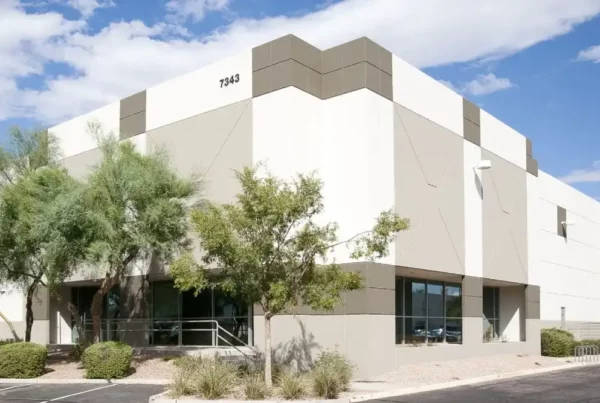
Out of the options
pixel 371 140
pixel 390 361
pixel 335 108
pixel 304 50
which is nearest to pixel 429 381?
pixel 390 361

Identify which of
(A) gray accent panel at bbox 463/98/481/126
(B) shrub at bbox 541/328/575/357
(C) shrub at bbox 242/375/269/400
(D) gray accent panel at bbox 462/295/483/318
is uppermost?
(A) gray accent panel at bbox 463/98/481/126

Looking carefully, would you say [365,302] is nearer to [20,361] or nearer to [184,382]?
[184,382]

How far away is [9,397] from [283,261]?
25.4ft

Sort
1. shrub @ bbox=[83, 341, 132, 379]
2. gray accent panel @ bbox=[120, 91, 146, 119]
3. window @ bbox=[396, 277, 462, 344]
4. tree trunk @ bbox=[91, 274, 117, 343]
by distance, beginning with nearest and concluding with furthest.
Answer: shrub @ bbox=[83, 341, 132, 379] < tree trunk @ bbox=[91, 274, 117, 343] < window @ bbox=[396, 277, 462, 344] < gray accent panel @ bbox=[120, 91, 146, 119]

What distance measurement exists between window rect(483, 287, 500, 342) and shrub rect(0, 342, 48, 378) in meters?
20.1

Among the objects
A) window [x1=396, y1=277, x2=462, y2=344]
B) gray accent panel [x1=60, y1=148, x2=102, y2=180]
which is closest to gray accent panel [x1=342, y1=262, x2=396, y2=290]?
window [x1=396, y1=277, x2=462, y2=344]

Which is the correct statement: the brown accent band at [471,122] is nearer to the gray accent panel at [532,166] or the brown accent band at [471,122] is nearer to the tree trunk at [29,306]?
the gray accent panel at [532,166]

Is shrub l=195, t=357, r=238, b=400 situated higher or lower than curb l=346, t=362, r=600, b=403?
higher

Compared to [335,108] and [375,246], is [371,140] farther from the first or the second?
[375,246]

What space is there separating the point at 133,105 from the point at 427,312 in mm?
14107

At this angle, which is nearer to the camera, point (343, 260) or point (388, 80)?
point (343, 260)

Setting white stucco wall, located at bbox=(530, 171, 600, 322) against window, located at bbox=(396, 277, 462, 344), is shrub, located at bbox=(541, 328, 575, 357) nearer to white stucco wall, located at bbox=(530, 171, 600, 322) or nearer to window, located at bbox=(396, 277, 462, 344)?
white stucco wall, located at bbox=(530, 171, 600, 322)

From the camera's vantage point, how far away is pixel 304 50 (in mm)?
24453

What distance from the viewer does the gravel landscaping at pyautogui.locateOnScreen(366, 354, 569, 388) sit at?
22000 mm
